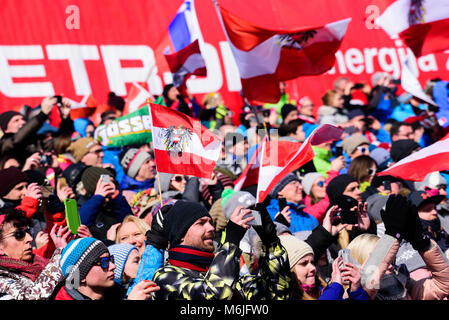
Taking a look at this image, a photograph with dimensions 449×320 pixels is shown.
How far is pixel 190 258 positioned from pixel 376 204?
303cm

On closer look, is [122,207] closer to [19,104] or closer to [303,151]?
[303,151]

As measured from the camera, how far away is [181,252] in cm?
460

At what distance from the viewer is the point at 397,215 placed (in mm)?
4785

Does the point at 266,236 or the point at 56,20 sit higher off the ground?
the point at 56,20

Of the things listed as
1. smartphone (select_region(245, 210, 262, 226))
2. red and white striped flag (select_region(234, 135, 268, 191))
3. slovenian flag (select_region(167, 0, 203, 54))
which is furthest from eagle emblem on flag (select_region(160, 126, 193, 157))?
slovenian flag (select_region(167, 0, 203, 54))

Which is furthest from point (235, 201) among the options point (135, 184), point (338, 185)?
point (135, 184)

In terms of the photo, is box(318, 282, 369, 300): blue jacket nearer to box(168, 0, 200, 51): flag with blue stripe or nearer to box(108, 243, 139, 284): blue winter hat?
box(108, 243, 139, 284): blue winter hat

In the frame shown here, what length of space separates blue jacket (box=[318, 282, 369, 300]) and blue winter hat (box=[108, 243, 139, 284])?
1696 mm

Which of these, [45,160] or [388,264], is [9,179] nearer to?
[45,160]

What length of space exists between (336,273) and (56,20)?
8847mm

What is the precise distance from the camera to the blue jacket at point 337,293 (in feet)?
15.0

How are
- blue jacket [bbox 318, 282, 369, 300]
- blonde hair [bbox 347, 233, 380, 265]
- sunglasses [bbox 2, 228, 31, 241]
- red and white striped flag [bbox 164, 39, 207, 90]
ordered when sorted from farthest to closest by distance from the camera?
red and white striped flag [bbox 164, 39, 207, 90] → blonde hair [bbox 347, 233, 380, 265] → sunglasses [bbox 2, 228, 31, 241] → blue jacket [bbox 318, 282, 369, 300]

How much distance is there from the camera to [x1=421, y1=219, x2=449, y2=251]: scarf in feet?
21.8
